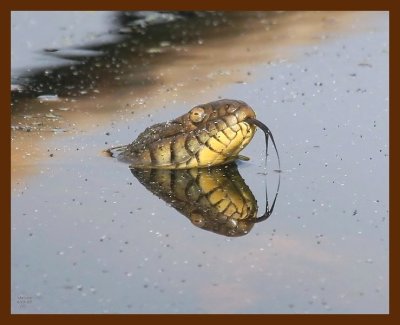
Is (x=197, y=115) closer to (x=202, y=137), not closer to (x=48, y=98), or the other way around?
(x=202, y=137)

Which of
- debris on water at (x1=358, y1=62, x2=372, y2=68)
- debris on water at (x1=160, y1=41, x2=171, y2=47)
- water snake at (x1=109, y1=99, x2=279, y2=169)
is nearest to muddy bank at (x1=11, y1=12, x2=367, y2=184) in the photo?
debris on water at (x1=160, y1=41, x2=171, y2=47)

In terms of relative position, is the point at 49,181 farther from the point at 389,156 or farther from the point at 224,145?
the point at 389,156

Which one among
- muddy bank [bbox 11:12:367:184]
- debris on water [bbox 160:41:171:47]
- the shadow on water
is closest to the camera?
the shadow on water

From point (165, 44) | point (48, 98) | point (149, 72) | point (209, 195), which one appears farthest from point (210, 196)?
point (165, 44)

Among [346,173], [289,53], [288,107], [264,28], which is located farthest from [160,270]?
[264,28]

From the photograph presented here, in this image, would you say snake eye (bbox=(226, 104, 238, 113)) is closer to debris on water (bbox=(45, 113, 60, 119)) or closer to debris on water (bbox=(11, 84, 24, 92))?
debris on water (bbox=(45, 113, 60, 119))

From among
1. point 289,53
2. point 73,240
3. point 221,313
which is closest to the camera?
point 221,313
